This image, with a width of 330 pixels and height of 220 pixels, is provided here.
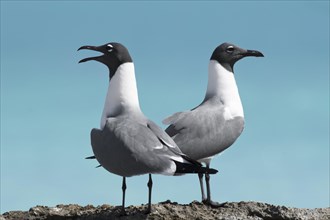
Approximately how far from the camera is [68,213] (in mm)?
11016

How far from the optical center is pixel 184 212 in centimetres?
1047

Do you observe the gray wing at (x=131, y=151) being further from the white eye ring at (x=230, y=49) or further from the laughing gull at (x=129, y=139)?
the white eye ring at (x=230, y=49)

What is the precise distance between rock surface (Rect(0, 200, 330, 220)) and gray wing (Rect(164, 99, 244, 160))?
852 mm

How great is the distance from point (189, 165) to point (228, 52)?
3344mm

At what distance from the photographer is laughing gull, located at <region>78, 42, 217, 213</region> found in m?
9.36

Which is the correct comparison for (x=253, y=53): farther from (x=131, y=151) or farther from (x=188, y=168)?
(x=131, y=151)

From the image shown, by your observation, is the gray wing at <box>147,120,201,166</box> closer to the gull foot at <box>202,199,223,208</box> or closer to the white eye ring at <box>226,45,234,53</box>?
the gull foot at <box>202,199,223,208</box>

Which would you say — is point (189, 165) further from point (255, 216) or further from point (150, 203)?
point (255, 216)

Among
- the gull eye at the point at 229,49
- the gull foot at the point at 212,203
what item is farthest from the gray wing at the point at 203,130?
the gull eye at the point at 229,49

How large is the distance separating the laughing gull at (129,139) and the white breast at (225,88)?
6.49ft

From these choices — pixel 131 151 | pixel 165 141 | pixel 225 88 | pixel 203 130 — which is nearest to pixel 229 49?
pixel 225 88

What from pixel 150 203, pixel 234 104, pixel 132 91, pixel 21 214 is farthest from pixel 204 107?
pixel 21 214

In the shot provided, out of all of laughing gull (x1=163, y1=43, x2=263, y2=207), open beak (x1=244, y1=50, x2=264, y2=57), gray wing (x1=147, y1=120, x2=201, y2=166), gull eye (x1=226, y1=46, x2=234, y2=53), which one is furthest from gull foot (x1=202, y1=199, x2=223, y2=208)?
open beak (x1=244, y1=50, x2=264, y2=57)

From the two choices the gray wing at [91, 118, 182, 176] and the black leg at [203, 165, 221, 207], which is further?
the black leg at [203, 165, 221, 207]
